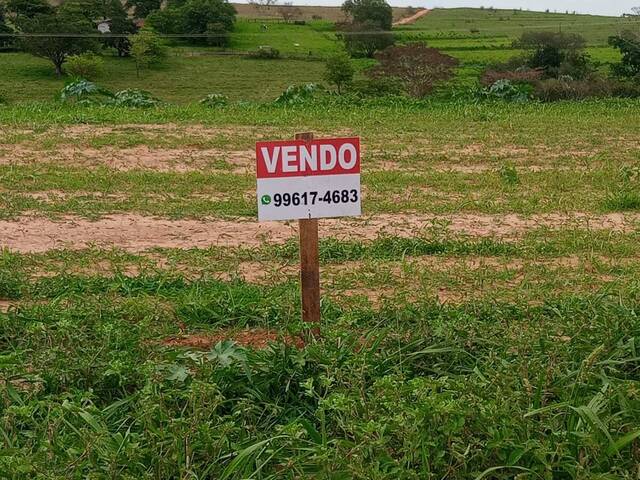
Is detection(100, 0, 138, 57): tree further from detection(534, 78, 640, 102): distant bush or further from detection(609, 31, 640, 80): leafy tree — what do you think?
detection(534, 78, 640, 102): distant bush

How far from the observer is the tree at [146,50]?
34219 mm

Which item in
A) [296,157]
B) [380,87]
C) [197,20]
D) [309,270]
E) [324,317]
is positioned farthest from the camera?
[197,20]

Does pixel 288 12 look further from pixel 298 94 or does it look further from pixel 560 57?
pixel 298 94

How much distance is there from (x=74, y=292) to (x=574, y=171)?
19.8 feet

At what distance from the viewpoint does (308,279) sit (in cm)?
351

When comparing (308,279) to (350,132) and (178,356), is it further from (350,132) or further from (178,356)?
(350,132)

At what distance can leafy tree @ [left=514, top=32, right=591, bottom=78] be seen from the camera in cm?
2402

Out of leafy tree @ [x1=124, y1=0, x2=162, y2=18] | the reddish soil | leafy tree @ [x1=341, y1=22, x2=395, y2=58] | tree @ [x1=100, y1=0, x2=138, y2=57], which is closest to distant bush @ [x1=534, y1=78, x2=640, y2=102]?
leafy tree @ [x1=341, y1=22, x2=395, y2=58]

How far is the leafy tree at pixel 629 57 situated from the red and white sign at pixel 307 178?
67.3 ft

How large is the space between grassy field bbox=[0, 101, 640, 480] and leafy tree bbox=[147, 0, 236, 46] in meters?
32.9

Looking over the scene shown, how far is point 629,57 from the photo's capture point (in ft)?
82.2

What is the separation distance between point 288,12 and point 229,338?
178ft

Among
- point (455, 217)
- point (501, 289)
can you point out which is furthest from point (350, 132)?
point (501, 289)

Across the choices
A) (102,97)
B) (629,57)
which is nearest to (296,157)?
(102,97)
